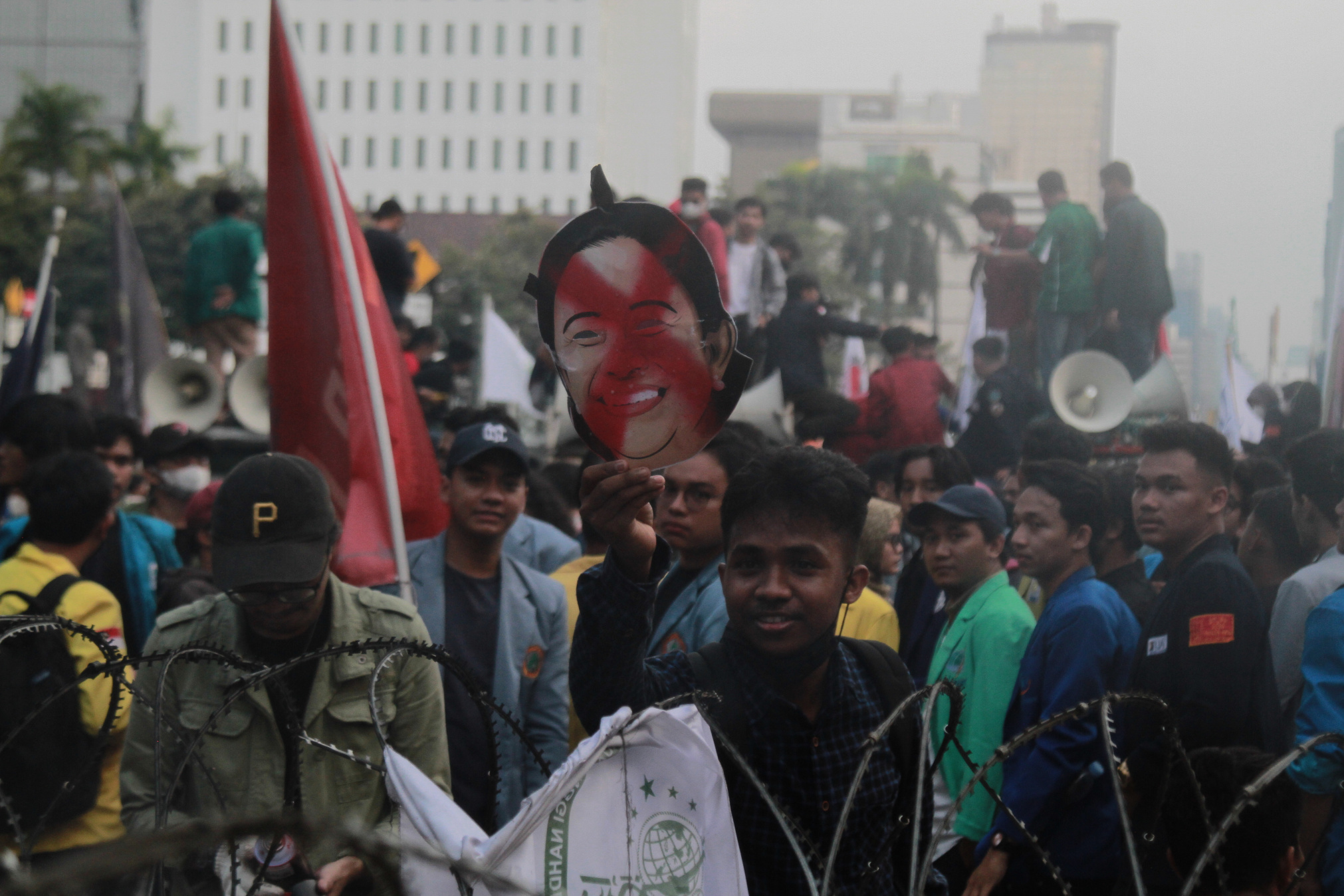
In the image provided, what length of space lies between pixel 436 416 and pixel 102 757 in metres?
6.13

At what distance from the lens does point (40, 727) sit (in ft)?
12.1

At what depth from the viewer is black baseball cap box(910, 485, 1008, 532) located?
15.5 feet

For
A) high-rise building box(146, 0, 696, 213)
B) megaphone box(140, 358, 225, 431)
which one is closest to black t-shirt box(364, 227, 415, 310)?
megaphone box(140, 358, 225, 431)

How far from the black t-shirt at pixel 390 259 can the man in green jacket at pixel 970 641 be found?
19.2 ft

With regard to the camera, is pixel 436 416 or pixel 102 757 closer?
pixel 102 757

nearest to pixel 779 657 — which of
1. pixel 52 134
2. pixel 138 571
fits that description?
pixel 138 571

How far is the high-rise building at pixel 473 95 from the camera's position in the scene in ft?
327

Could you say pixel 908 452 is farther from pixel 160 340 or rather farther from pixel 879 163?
pixel 879 163

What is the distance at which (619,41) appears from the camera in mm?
102750

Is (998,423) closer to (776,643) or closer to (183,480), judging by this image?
(183,480)

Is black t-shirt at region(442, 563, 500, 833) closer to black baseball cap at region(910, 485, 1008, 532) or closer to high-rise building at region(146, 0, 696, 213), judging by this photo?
black baseball cap at region(910, 485, 1008, 532)

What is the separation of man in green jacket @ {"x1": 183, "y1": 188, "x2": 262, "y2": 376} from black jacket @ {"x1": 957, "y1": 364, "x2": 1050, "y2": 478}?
5603mm

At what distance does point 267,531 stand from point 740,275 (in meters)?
8.39

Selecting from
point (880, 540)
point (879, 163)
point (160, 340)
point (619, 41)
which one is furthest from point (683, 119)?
point (880, 540)
